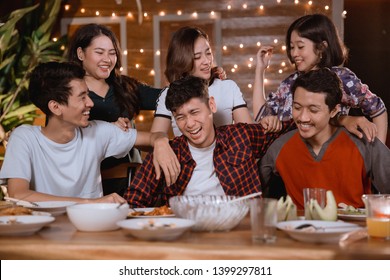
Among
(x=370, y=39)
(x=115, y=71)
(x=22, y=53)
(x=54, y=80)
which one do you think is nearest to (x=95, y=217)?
(x=54, y=80)

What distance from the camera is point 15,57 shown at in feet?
17.5

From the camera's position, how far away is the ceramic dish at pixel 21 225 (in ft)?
5.46

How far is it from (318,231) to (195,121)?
3.31 feet

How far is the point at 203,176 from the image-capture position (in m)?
2.51

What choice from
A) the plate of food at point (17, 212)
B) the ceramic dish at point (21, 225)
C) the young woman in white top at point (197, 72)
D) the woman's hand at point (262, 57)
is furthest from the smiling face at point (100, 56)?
the ceramic dish at point (21, 225)

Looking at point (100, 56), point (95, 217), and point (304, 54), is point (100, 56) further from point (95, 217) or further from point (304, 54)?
point (95, 217)

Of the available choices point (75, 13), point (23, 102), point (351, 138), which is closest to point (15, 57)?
point (23, 102)

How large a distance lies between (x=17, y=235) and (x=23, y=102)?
377 cm

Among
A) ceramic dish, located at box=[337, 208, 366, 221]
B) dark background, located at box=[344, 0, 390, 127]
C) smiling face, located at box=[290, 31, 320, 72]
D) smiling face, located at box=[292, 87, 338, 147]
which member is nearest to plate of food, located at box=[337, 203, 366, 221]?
ceramic dish, located at box=[337, 208, 366, 221]

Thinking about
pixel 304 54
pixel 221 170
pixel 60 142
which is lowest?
pixel 221 170

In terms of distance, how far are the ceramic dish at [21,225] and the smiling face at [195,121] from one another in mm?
855

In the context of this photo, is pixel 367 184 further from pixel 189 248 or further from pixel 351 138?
pixel 189 248

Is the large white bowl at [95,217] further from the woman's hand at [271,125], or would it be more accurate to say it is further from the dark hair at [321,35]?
the dark hair at [321,35]

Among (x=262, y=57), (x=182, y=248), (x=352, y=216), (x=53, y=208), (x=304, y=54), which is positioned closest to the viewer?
(x=182, y=248)
